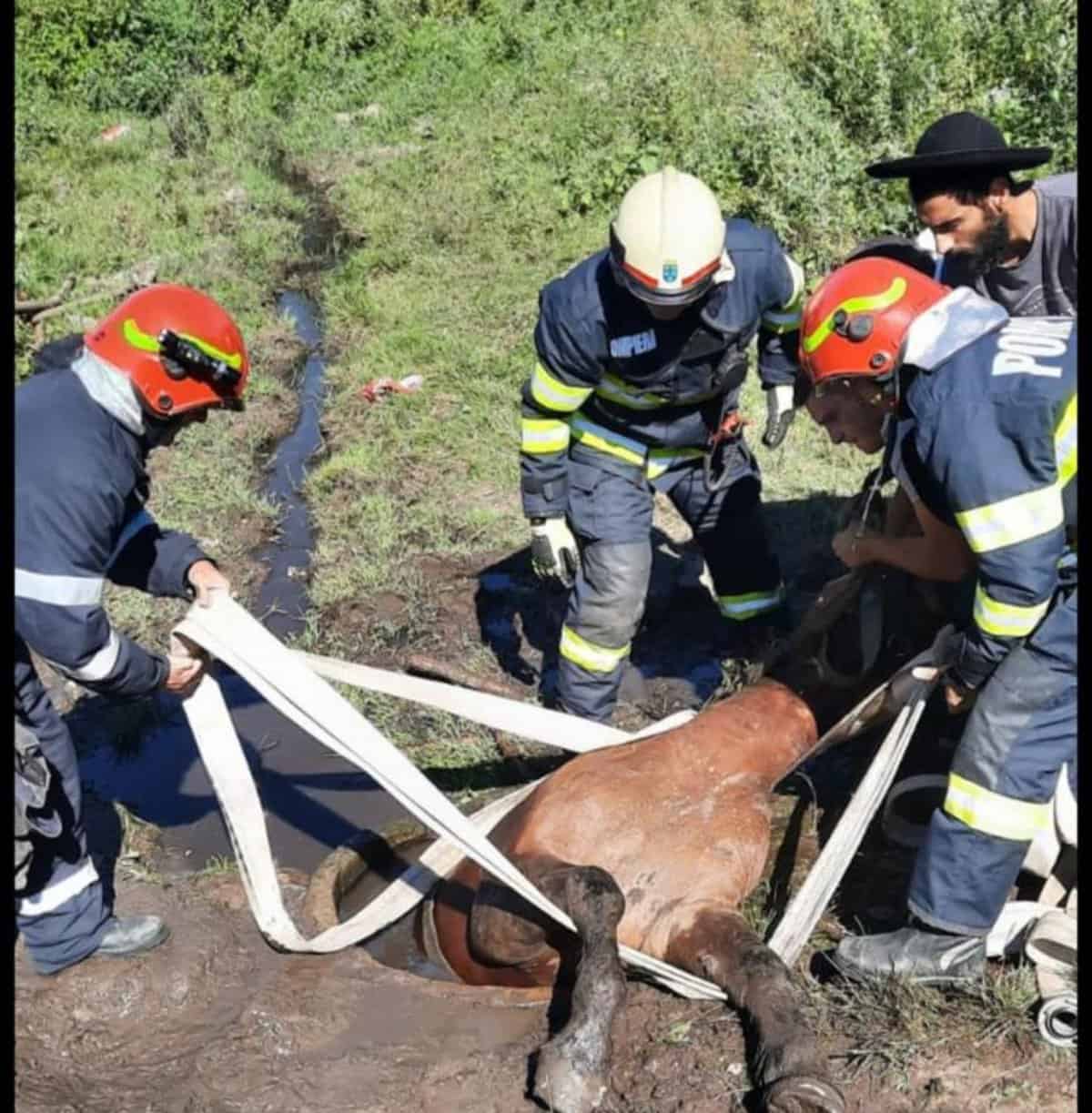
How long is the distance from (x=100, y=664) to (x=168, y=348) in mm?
911

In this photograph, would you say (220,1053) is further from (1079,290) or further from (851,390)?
(1079,290)

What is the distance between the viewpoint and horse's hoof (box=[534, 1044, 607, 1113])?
3.48m

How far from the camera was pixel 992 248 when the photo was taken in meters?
4.79

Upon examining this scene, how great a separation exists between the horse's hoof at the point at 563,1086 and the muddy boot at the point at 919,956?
2.66 ft

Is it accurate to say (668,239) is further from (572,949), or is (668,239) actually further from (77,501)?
(572,949)

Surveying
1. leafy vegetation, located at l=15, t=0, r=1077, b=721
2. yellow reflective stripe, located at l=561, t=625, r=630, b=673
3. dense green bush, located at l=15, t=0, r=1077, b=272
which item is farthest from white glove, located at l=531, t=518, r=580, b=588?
dense green bush, located at l=15, t=0, r=1077, b=272

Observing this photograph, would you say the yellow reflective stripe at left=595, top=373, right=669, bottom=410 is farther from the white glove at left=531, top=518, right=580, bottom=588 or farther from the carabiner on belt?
the white glove at left=531, top=518, right=580, bottom=588

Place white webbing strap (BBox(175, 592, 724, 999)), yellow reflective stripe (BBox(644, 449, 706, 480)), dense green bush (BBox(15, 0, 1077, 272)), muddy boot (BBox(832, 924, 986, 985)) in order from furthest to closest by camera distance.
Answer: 1. dense green bush (BBox(15, 0, 1077, 272))
2. yellow reflective stripe (BBox(644, 449, 706, 480))
3. white webbing strap (BBox(175, 592, 724, 999))
4. muddy boot (BBox(832, 924, 986, 985))

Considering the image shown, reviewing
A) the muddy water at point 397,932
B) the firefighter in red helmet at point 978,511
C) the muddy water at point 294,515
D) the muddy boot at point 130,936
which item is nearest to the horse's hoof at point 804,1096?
the firefighter in red helmet at point 978,511

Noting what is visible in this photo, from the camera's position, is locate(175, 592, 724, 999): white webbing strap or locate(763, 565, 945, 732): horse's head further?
locate(763, 565, 945, 732): horse's head

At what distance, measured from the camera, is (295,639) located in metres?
6.25

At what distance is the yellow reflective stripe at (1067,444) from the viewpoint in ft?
11.1

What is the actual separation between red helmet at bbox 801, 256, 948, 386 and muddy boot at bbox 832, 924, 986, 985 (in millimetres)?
1501

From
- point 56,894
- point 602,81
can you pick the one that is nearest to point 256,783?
point 56,894
